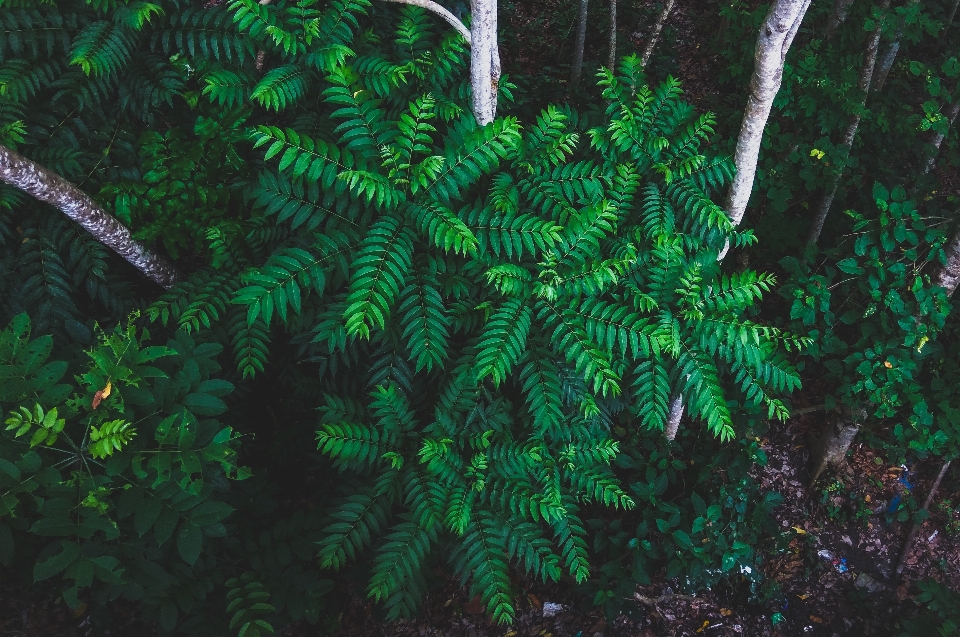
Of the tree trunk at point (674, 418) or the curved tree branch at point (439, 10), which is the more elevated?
the curved tree branch at point (439, 10)

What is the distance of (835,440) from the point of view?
5137 mm

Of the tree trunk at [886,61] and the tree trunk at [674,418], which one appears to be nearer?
the tree trunk at [674,418]

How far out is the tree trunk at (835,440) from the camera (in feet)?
16.3

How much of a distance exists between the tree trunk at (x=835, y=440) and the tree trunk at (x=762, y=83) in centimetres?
225

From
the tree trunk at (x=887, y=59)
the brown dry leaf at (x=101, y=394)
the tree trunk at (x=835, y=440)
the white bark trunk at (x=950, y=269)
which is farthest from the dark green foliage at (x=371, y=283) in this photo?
the tree trunk at (x=887, y=59)

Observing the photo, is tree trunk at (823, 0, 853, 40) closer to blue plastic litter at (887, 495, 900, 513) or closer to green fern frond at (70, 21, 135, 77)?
blue plastic litter at (887, 495, 900, 513)

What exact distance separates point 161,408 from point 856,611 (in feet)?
18.9

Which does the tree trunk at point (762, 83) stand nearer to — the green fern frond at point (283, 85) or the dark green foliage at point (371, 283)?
the dark green foliage at point (371, 283)

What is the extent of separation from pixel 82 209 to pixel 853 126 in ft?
20.7

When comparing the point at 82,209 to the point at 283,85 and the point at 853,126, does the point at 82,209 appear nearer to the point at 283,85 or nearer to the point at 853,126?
the point at 283,85

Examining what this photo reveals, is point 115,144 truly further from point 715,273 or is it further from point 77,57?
point 715,273

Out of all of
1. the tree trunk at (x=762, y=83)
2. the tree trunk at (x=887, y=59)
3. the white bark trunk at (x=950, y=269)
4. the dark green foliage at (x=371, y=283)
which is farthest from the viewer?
the tree trunk at (x=887, y=59)

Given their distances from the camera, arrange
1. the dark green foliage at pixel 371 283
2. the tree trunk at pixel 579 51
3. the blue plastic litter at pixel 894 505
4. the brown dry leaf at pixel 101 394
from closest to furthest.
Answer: the brown dry leaf at pixel 101 394, the dark green foliage at pixel 371 283, the blue plastic litter at pixel 894 505, the tree trunk at pixel 579 51

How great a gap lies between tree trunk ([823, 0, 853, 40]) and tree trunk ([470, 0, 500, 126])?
3.30 metres
